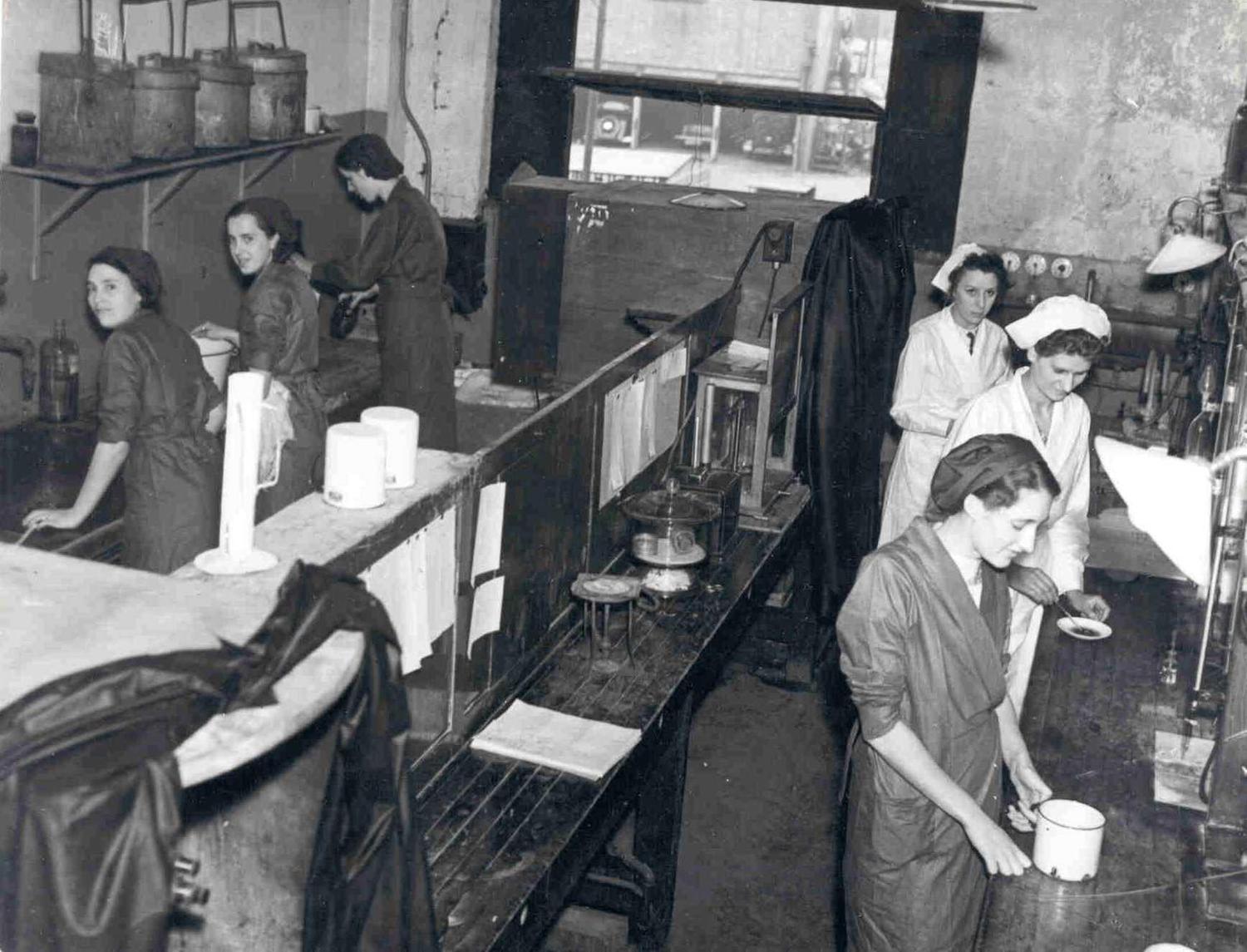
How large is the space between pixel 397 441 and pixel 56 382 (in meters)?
2.79

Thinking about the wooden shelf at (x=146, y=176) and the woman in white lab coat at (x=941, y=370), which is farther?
the woman in white lab coat at (x=941, y=370)

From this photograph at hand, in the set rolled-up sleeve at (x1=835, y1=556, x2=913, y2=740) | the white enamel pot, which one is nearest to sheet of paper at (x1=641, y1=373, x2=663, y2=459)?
rolled-up sleeve at (x1=835, y1=556, x2=913, y2=740)

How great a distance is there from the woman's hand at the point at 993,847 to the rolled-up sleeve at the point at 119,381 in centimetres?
256

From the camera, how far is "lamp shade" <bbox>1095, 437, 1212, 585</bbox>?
2.38m

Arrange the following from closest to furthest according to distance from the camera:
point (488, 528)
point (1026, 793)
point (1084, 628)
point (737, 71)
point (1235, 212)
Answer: point (1026, 793)
point (488, 528)
point (1084, 628)
point (1235, 212)
point (737, 71)

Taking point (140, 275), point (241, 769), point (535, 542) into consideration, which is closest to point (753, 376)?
point (535, 542)

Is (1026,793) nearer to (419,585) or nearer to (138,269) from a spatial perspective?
(419,585)

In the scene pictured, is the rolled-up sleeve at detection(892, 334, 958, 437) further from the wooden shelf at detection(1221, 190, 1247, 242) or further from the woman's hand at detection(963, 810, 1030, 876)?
the woman's hand at detection(963, 810, 1030, 876)

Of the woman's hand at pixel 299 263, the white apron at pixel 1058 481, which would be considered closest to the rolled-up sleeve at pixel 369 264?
Result: the woman's hand at pixel 299 263

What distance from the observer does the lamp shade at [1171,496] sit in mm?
2377

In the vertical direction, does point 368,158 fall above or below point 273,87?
below

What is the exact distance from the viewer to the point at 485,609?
366cm

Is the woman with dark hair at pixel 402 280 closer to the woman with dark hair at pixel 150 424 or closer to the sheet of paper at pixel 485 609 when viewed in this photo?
the woman with dark hair at pixel 150 424

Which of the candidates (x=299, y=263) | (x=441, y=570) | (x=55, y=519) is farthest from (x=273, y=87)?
(x=441, y=570)
